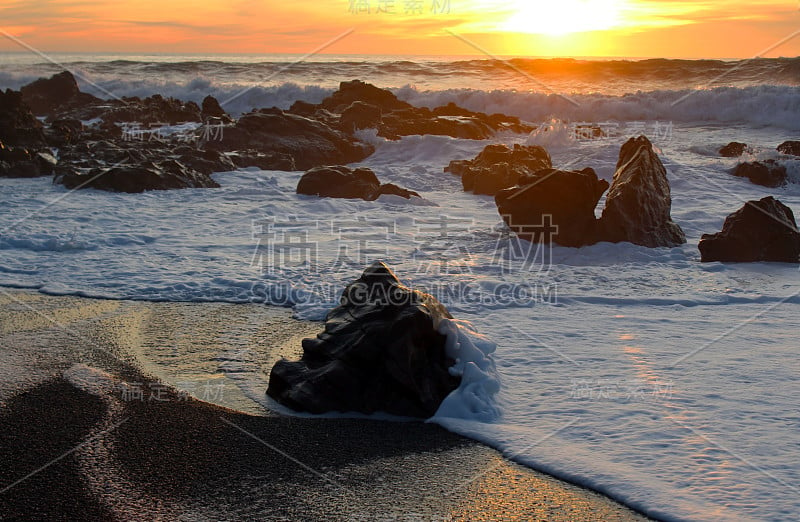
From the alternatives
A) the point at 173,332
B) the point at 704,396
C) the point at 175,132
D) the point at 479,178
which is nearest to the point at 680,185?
the point at 479,178

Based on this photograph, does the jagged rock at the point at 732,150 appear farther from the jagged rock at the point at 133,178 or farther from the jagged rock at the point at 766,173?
the jagged rock at the point at 133,178

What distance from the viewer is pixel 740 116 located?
2675cm

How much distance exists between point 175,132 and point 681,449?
20.1m

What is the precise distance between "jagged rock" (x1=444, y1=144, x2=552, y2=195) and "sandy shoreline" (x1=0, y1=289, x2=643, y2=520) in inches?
352

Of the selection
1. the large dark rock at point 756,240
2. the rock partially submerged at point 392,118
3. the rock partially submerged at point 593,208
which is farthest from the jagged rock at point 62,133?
the large dark rock at point 756,240

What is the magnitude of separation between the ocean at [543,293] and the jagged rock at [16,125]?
3361mm

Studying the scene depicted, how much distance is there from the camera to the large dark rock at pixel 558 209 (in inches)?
370

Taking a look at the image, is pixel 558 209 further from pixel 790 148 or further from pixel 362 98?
pixel 362 98

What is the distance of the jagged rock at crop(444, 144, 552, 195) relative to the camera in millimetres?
13859

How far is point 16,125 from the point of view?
57.2 feet

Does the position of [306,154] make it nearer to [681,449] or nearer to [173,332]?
[173,332]

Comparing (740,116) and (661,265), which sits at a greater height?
(740,116)

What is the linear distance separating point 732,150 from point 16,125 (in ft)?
57.9

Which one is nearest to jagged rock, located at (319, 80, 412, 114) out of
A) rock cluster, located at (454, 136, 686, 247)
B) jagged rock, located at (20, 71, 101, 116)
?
jagged rock, located at (20, 71, 101, 116)
